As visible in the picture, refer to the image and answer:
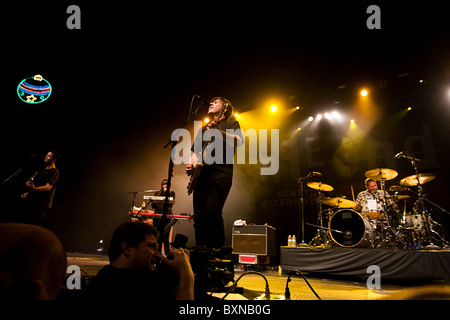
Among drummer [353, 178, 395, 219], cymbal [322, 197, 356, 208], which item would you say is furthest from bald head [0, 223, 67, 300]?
cymbal [322, 197, 356, 208]

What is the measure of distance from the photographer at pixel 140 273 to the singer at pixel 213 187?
1396 millimetres

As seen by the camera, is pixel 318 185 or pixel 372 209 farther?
pixel 318 185

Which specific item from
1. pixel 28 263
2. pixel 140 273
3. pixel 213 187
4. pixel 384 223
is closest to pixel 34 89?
pixel 213 187

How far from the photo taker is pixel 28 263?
0.61m

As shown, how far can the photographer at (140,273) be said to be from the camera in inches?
36.1

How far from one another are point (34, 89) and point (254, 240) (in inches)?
324

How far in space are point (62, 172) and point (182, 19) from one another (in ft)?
23.2

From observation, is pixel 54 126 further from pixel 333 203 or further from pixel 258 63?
pixel 333 203

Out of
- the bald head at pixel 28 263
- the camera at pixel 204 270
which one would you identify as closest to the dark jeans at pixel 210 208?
the camera at pixel 204 270

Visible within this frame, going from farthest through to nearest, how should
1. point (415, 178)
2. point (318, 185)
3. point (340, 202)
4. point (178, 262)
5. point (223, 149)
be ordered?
point (318, 185)
point (340, 202)
point (415, 178)
point (223, 149)
point (178, 262)

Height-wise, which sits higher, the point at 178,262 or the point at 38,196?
the point at 38,196

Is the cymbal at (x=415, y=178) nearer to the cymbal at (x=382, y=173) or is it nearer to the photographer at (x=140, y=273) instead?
the cymbal at (x=382, y=173)

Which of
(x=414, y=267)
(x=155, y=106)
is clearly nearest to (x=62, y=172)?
(x=155, y=106)

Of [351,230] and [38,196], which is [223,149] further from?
[351,230]
